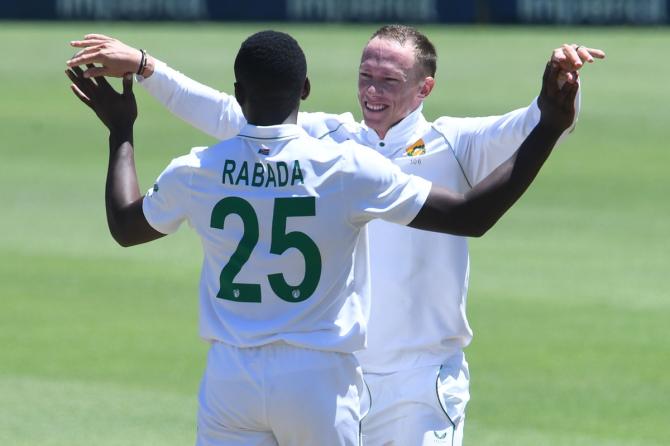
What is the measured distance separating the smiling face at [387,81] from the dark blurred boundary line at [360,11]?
65.8 ft

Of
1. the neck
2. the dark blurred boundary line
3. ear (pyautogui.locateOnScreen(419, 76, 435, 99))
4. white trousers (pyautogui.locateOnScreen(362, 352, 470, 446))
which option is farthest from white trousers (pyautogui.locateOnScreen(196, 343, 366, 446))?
the dark blurred boundary line

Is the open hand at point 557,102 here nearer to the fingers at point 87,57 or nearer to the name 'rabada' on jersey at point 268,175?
the name 'rabada' on jersey at point 268,175

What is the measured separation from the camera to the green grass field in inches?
330

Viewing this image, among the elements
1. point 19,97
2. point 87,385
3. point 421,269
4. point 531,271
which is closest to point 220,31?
point 19,97

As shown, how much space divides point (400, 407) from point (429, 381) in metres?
0.15

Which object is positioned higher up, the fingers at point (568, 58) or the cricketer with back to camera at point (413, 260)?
the fingers at point (568, 58)

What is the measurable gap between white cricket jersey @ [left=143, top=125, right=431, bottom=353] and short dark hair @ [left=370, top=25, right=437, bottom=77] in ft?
3.90

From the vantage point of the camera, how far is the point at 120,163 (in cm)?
477

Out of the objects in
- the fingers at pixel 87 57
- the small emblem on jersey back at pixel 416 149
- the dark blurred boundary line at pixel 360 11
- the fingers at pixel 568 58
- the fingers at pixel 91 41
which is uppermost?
the fingers at pixel 568 58

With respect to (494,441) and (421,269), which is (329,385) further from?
(494,441)

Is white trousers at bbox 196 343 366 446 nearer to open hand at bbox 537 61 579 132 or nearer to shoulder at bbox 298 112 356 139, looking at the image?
open hand at bbox 537 61 579 132

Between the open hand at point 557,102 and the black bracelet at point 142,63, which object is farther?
the black bracelet at point 142,63

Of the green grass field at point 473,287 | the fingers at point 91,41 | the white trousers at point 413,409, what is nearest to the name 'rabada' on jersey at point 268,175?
the fingers at point 91,41

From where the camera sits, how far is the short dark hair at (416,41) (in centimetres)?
554
